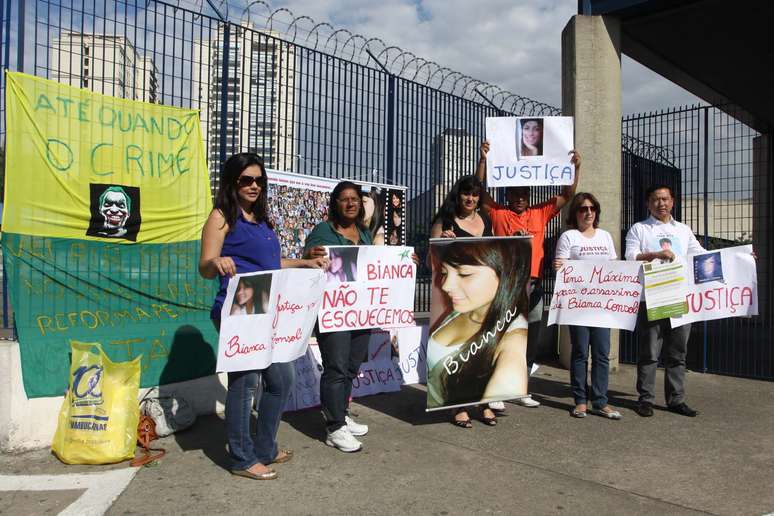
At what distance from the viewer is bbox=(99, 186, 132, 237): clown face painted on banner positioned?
4754 mm

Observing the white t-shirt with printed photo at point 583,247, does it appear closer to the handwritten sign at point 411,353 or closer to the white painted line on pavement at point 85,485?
the handwritten sign at point 411,353

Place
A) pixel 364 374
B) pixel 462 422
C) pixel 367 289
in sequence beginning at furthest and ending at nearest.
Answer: pixel 364 374, pixel 462 422, pixel 367 289

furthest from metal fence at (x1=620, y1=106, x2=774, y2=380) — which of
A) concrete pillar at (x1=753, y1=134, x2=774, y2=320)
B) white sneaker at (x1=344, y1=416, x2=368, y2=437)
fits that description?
white sneaker at (x1=344, y1=416, x2=368, y2=437)

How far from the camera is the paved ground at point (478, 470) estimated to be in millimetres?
3527

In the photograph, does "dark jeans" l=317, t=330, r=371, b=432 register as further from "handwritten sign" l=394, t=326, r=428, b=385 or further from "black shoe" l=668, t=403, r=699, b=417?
"black shoe" l=668, t=403, r=699, b=417

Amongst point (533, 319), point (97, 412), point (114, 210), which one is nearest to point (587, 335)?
point (533, 319)

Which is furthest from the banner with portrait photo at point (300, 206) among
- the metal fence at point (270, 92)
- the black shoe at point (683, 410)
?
the black shoe at point (683, 410)

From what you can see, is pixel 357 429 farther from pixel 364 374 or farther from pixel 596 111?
pixel 596 111

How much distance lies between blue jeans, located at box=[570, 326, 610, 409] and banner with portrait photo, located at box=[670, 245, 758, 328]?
86cm

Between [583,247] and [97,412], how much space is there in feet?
13.4

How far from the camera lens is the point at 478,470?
407 centimetres

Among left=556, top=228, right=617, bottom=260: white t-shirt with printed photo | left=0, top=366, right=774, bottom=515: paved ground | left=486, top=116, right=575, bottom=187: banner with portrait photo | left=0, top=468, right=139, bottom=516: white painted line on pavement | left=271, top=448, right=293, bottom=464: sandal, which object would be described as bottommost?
left=0, top=468, right=139, bottom=516: white painted line on pavement

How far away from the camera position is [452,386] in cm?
490

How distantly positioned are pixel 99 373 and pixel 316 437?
5.39 feet
